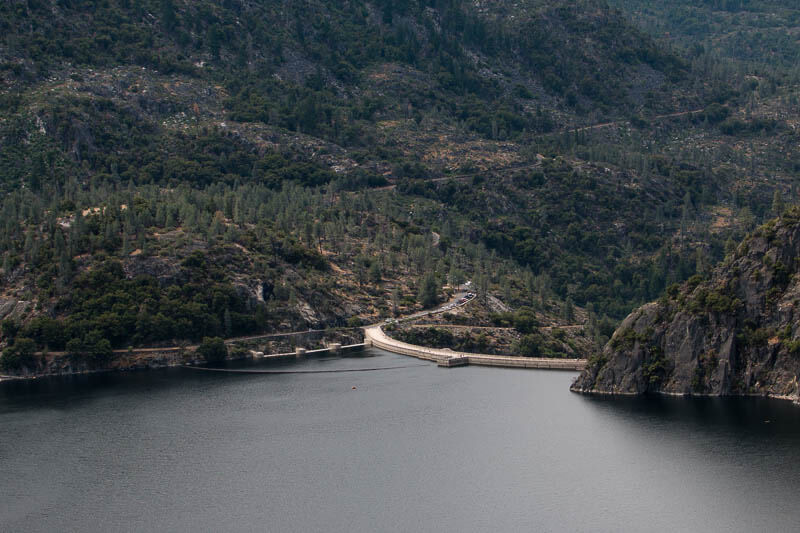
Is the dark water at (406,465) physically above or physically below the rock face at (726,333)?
below

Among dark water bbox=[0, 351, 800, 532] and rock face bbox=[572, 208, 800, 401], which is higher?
rock face bbox=[572, 208, 800, 401]

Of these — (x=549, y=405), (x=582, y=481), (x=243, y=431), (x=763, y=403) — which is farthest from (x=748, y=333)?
(x=243, y=431)

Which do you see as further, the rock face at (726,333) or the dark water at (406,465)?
the rock face at (726,333)

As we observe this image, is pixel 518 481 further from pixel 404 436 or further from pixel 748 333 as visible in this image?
pixel 748 333

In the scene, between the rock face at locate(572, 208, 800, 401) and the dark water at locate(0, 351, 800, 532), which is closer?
the dark water at locate(0, 351, 800, 532)
